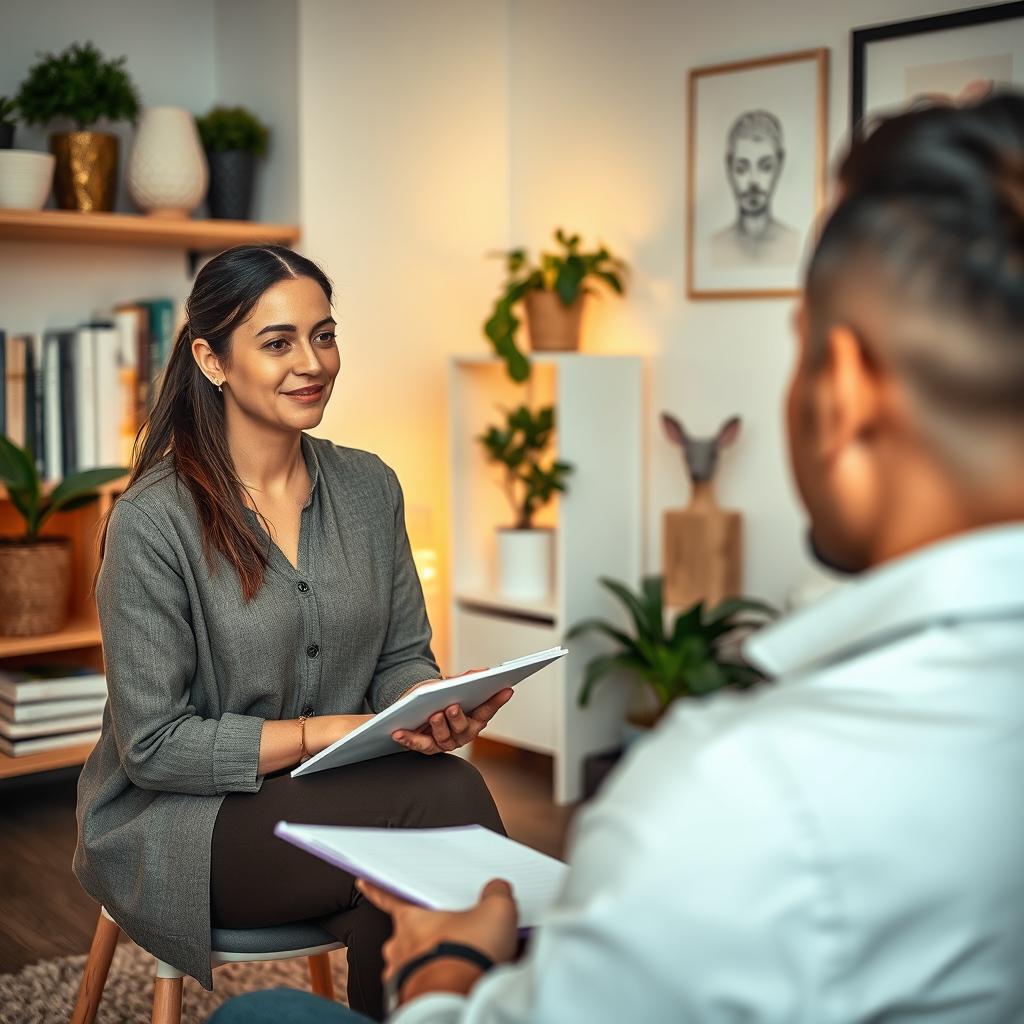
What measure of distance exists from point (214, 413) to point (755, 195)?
2.02 m

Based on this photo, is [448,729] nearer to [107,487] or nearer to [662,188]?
[107,487]

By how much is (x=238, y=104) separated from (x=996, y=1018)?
11.6 ft

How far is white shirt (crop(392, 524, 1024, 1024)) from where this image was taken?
69 cm

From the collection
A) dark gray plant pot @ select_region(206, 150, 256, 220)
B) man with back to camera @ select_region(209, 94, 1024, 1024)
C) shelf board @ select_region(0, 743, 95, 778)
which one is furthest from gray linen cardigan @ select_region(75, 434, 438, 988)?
dark gray plant pot @ select_region(206, 150, 256, 220)

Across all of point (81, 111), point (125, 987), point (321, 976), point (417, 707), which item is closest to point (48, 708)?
point (125, 987)

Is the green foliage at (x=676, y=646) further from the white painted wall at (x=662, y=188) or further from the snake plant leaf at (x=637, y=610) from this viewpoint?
the white painted wall at (x=662, y=188)

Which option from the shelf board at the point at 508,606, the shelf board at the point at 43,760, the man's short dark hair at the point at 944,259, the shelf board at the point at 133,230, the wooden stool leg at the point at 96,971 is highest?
the shelf board at the point at 133,230

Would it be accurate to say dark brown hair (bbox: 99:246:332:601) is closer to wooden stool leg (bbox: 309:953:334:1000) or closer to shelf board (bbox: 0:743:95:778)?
wooden stool leg (bbox: 309:953:334:1000)

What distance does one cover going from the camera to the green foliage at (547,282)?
11.9 feet

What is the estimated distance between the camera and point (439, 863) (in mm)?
1214

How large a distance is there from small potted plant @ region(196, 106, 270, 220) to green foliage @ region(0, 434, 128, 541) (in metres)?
0.81

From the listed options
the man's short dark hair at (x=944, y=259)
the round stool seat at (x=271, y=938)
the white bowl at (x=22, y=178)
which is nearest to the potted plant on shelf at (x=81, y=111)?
the white bowl at (x=22, y=178)

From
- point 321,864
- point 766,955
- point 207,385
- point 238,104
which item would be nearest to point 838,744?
point 766,955

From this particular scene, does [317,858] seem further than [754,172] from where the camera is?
No
